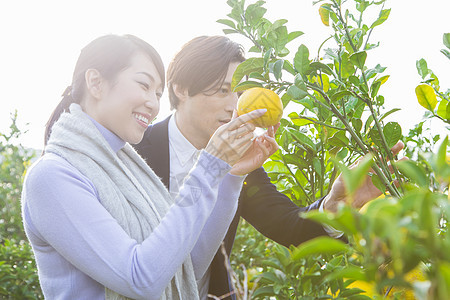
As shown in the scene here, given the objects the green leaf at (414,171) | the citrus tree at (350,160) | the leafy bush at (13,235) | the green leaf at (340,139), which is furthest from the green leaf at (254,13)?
the leafy bush at (13,235)

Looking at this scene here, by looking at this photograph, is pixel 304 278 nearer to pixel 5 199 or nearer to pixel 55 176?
pixel 55 176

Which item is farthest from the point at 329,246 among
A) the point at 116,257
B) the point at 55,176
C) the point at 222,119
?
the point at 222,119

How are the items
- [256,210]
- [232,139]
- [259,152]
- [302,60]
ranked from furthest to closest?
[256,210] < [259,152] < [232,139] < [302,60]

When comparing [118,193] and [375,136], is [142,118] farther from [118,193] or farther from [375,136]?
[375,136]

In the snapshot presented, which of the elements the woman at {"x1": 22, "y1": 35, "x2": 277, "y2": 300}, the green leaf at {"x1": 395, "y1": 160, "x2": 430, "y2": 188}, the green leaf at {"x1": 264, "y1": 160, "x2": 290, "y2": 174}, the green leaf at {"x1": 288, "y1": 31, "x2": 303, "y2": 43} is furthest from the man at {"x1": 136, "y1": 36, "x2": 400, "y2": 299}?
the green leaf at {"x1": 395, "y1": 160, "x2": 430, "y2": 188}

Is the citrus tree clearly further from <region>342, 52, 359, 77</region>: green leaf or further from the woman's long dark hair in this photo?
the woman's long dark hair

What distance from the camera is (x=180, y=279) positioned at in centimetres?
132

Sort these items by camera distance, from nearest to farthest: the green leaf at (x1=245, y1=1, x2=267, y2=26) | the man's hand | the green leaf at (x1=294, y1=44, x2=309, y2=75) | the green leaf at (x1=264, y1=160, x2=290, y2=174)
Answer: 1. the green leaf at (x1=294, y1=44, x2=309, y2=75)
2. the green leaf at (x1=245, y1=1, x2=267, y2=26)
3. the man's hand
4. the green leaf at (x1=264, y1=160, x2=290, y2=174)

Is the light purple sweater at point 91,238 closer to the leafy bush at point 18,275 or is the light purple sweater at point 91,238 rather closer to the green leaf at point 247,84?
the green leaf at point 247,84

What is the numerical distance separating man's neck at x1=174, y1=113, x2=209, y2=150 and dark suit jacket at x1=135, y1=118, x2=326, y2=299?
0.06 m

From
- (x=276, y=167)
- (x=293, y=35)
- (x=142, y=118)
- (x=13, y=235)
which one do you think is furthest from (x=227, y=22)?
(x=13, y=235)

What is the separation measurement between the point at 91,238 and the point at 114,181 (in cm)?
31

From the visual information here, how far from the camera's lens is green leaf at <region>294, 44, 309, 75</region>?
0.89m

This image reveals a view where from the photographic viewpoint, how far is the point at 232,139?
1.14 metres
